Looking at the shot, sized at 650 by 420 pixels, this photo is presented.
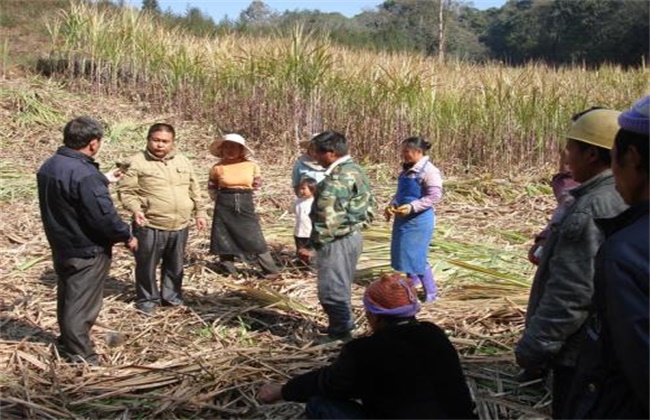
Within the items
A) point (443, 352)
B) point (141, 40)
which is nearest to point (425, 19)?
point (141, 40)

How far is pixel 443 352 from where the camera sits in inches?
97.3

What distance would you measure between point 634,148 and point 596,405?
2.13 ft

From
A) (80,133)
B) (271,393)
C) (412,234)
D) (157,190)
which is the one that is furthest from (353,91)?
(271,393)

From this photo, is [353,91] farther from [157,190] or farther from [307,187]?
[157,190]

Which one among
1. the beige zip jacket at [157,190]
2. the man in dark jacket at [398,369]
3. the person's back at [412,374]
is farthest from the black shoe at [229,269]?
the person's back at [412,374]

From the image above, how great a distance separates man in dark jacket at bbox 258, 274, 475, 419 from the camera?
2.42 meters

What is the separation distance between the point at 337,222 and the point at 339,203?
12 cm

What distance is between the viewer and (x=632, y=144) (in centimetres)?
174

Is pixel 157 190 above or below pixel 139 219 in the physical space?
above

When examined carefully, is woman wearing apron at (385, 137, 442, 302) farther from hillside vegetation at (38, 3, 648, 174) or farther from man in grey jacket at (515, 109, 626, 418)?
hillside vegetation at (38, 3, 648, 174)

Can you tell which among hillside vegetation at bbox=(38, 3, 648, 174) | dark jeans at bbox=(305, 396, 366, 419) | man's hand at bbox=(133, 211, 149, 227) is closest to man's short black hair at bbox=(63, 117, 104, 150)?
man's hand at bbox=(133, 211, 149, 227)

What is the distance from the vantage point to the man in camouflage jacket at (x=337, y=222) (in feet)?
14.4

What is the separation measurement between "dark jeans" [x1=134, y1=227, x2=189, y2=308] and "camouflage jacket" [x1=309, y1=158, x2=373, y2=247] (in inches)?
51.0

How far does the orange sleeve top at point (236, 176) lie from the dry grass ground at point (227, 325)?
2.50ft
